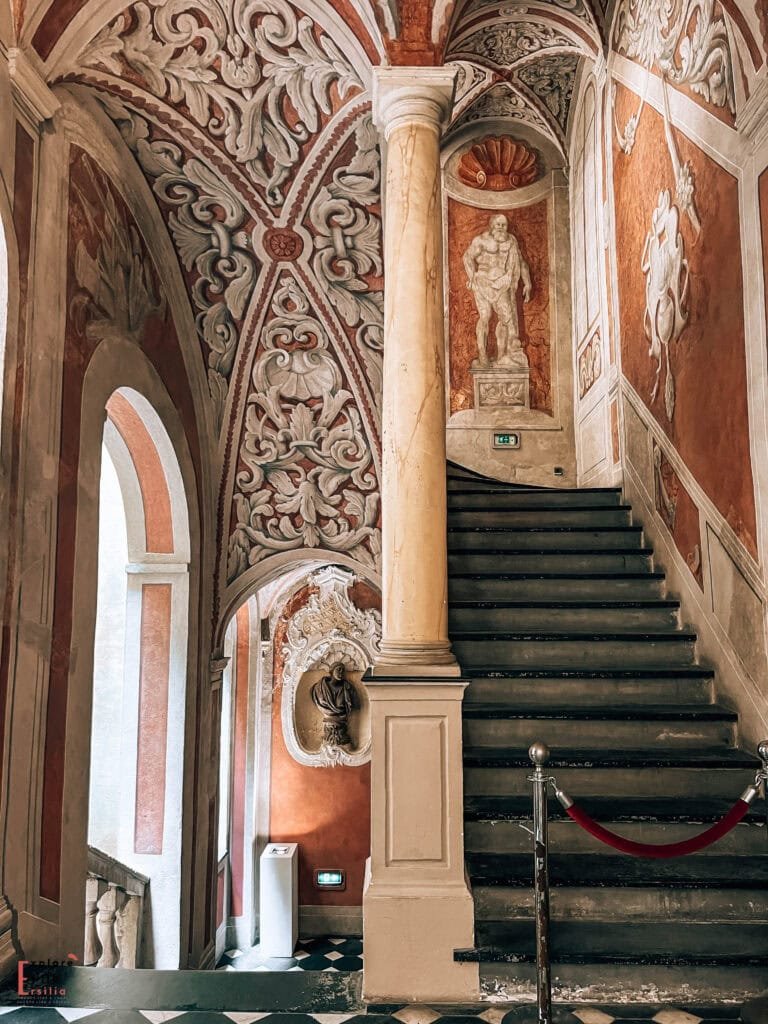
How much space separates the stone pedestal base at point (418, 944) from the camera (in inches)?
125

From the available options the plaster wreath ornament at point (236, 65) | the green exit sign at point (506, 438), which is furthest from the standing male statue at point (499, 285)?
the plaster wreath ornament at point (236, 65)

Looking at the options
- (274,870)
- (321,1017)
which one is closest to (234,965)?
(274,870)

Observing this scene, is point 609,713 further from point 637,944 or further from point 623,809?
point 637,944

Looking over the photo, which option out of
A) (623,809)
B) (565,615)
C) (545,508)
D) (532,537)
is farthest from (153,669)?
(623,809)

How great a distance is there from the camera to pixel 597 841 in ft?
12.0

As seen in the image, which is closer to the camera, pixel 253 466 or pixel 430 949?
pixel 430 949

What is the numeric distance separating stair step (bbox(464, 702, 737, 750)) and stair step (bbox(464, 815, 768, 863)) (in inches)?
17.9

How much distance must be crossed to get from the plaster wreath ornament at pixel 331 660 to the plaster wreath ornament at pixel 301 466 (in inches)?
153

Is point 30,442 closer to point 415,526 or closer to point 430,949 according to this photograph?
point 415,526

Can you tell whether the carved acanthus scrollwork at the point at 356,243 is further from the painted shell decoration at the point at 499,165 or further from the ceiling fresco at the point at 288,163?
the painted shell decoration at the point at 499,165

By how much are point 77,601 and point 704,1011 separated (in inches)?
148

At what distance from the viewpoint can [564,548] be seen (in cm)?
544

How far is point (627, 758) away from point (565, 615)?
119 centimetres

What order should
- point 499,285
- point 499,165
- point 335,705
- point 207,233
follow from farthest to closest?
point 335,705 < point 499,165 < point 499,285 < point 207,233
